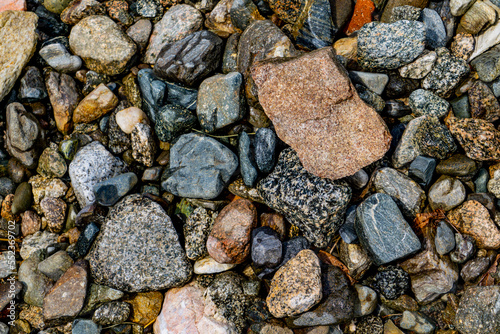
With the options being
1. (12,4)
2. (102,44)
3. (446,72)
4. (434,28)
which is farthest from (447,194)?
(12,4)

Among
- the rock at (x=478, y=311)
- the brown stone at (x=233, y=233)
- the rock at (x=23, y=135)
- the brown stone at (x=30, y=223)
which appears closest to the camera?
the rock at (x=478, y=311)

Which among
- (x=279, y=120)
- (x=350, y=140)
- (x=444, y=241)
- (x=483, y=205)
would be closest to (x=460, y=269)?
(x=444, y=241)

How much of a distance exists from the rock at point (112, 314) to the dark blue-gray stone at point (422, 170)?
358cm

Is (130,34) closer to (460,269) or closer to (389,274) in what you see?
(389,274)

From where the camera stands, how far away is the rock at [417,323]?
3.49 meters

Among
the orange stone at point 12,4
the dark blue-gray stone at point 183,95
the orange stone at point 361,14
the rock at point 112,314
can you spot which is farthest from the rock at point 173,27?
the rock at point 112,314

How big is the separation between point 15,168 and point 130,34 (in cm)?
241

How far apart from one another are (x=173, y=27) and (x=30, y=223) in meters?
3.22

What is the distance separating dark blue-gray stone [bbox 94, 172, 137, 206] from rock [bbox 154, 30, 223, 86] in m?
1.38

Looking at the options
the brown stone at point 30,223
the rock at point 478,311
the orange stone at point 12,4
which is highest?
the orange stone at point 12,4

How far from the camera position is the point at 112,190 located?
399 centimetres

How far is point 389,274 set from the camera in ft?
11.6

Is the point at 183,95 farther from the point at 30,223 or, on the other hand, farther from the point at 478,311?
the point at 478,311

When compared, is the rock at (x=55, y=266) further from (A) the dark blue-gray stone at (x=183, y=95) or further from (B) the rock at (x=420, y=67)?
(B) the rock at (x=420, y=67)
